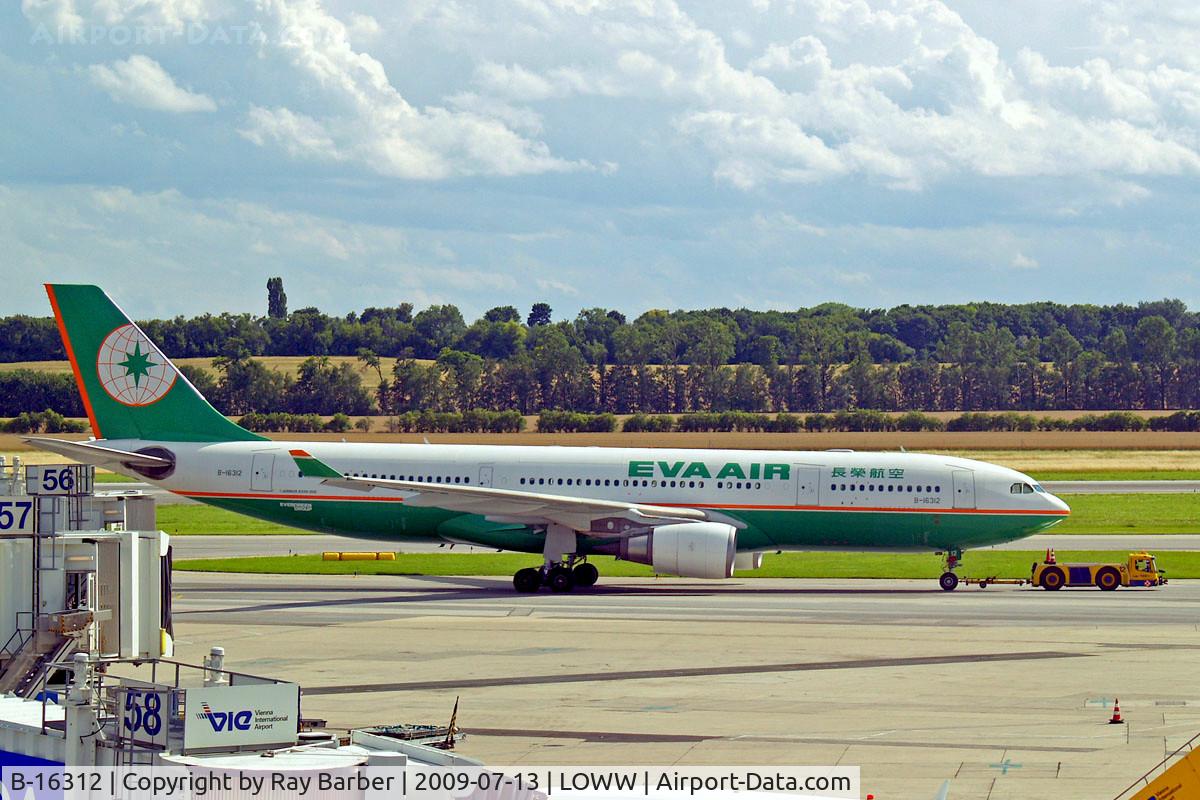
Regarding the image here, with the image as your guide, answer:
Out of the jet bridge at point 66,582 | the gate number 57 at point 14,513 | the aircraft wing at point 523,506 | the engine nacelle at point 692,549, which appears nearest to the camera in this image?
the jet bridge at point 66,582

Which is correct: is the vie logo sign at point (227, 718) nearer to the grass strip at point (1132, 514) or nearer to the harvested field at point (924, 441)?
the grass strip at point (1132, 514)

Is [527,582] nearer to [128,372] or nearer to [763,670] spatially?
[128,372]

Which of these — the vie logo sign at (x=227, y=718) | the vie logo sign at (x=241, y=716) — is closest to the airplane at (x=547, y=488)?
the vie logo sign at (x=241, y=716)

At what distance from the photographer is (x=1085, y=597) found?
43969 millimetres

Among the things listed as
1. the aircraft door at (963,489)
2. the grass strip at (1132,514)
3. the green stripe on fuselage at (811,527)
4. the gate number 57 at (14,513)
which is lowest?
the grass strip at (1132,514)

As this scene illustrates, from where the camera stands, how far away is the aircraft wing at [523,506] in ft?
146

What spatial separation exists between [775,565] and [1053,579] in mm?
10682

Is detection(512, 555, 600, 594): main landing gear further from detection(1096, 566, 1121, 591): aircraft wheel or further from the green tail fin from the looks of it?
detection(1096, 566, 1121, 591): aircraft wheel

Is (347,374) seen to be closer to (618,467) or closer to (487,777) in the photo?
(618,467)

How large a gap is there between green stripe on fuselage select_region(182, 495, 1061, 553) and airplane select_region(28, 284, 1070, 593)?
4cm

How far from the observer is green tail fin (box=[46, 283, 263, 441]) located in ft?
157

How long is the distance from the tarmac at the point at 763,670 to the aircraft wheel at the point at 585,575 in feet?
1.61

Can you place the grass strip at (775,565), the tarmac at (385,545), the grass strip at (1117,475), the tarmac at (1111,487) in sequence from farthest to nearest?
the grass strip at (1117,475), the tarmac at (1111,487), the tarmac at (385,545), the grass strip at (775,565)

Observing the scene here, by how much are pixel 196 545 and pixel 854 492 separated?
92.5ft
